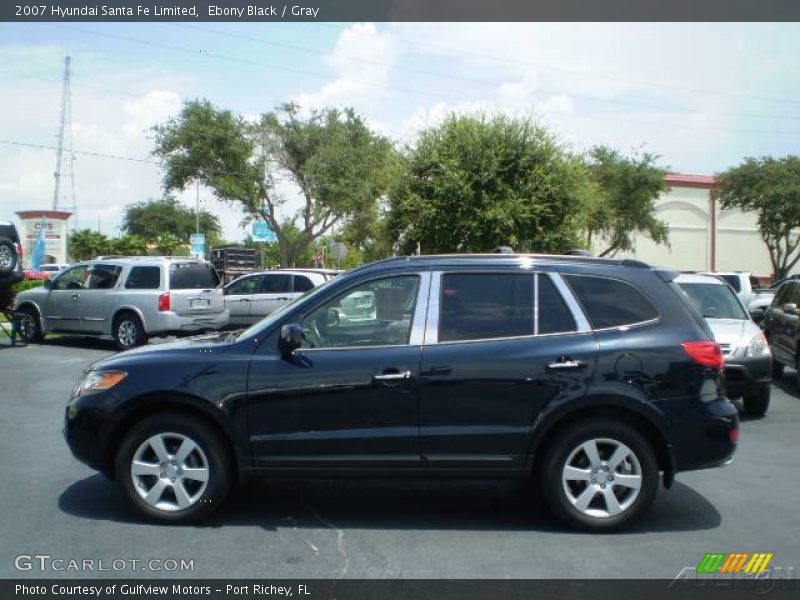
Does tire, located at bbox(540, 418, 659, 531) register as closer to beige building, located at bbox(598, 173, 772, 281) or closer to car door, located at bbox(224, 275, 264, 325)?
car door, located at bbox(224, 275, 264, 325)

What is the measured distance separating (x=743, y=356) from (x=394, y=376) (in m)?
5.93

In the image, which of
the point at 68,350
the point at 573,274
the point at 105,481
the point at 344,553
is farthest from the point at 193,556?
the point at 68,350

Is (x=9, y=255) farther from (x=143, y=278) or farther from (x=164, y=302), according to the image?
(x=164, y=302)

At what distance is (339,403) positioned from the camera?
5402 millimetres

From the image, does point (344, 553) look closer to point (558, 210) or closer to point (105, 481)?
point (105, 481)

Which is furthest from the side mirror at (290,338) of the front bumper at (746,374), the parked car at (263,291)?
the parked car at (263,291)

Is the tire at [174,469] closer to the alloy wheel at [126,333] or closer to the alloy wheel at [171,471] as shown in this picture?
the alloy wheel at [171,471]

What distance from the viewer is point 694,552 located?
512 centimetres

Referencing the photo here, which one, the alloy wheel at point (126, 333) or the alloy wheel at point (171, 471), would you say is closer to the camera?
the alloy wheel at point (171, 471)

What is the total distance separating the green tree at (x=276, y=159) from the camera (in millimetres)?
38938

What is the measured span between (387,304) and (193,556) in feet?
6.97

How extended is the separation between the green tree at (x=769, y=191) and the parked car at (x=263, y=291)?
29.2m

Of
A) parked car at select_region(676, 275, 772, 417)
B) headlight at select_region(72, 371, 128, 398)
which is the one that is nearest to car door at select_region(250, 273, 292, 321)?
parked car at select_region(676, 275, 772, 417)

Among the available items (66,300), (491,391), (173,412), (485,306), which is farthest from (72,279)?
(491,391)
